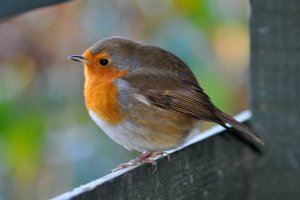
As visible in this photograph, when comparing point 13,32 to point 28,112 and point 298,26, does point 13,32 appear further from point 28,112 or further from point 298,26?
point 298,26

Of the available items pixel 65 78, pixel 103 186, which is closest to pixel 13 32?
pixel 65 78

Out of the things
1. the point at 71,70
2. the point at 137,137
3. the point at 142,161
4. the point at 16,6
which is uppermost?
the point at 16,6

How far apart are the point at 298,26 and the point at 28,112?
1.44 meters

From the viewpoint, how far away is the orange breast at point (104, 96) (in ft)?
13.0

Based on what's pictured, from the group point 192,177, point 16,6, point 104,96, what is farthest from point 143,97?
point 16,6

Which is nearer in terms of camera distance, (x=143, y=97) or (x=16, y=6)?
(x=16, y=6)

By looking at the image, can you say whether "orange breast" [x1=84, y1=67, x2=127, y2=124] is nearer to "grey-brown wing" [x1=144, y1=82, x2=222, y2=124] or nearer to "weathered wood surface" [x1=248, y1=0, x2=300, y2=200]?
"grey-brown wing" [x1=144, y1=82, x2=222, y2=124]

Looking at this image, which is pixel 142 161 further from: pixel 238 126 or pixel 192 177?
pixel 238 126

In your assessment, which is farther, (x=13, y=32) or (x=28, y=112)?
(x=13, y=32)

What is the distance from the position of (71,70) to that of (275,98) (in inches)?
46.1

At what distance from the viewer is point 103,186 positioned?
10.6 feet

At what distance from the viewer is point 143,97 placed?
4.04m

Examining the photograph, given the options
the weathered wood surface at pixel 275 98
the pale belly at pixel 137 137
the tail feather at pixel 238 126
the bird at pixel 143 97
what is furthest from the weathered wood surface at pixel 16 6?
the weathered wood surface at pixel 275 98

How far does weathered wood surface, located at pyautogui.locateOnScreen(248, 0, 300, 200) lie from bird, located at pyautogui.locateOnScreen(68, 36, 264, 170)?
39 cm
